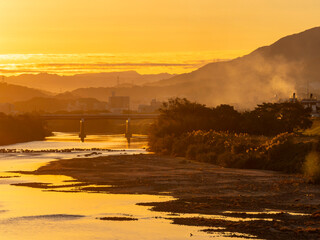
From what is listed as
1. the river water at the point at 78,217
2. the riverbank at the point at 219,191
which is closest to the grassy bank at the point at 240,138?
the riverbank at the point at 219,191

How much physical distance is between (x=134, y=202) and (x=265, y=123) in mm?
74037

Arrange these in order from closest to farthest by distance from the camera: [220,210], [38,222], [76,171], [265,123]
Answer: [38,222] → [220,210] → [76,171] → [265,123]

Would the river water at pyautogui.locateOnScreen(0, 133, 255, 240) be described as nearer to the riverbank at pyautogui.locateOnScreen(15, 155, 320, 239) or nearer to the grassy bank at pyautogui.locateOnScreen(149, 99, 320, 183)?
the riverbank at pyautogui.locateOnScreen(15, 155, 320, 239)

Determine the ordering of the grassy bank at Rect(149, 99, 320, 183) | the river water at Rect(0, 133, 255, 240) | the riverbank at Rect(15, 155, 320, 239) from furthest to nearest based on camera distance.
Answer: the grassy bank at Rect(149, 99, 320, 183)
the riverbank at Rect(15, 155, 320, 239)
the river water at Rect(0, 133, 255, 240)

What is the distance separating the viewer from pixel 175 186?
4991cm

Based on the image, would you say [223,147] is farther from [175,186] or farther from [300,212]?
[300,212]

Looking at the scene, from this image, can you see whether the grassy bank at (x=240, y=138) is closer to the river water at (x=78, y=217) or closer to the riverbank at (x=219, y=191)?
the riverbank at (x=219, y=191)

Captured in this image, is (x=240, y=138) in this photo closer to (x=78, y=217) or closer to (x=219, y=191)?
(x=219, y=191)

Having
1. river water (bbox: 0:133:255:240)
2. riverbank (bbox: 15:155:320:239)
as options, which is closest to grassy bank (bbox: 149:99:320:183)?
riverbank (bbox: 15:155:320:239)

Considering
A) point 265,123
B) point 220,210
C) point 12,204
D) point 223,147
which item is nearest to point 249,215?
point 220,210

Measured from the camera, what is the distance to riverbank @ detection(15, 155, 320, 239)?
3206 cm

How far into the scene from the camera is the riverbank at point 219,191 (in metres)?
32.1

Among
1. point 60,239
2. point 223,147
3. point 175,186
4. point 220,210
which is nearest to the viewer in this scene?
point 60,239

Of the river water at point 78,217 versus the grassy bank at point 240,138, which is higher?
the grassy bank at point 240,138
